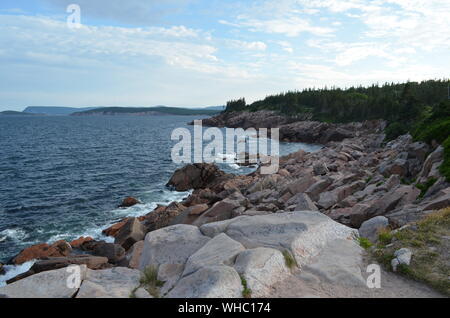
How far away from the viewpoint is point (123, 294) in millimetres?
6598

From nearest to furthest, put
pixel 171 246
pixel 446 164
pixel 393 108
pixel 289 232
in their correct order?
pixel 171 246, pixel 289 232, pixel 446 164, pixel 393 108

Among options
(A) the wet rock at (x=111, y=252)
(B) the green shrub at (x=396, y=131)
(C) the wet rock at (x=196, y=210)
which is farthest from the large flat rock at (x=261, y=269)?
(B) the green shrub at (x=396, y=131)

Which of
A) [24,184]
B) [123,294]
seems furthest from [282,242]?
[24,184]

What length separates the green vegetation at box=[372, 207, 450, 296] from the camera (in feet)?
24.8

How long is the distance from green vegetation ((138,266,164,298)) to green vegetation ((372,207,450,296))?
229 inches

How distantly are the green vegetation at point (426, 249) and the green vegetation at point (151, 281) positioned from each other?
5816 millimetres

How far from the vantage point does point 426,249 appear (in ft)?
28.7

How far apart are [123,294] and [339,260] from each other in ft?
17.6

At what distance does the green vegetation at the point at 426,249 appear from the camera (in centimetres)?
756

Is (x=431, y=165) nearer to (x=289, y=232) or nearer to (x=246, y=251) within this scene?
(x=289, y=232)

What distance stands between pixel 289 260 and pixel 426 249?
407cm

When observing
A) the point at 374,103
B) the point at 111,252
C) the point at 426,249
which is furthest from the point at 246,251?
the point at 374,103

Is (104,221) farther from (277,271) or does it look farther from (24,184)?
(277,271)

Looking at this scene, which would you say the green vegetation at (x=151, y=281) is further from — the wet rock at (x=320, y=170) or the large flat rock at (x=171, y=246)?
the wet rock at (x=320, y=170)
